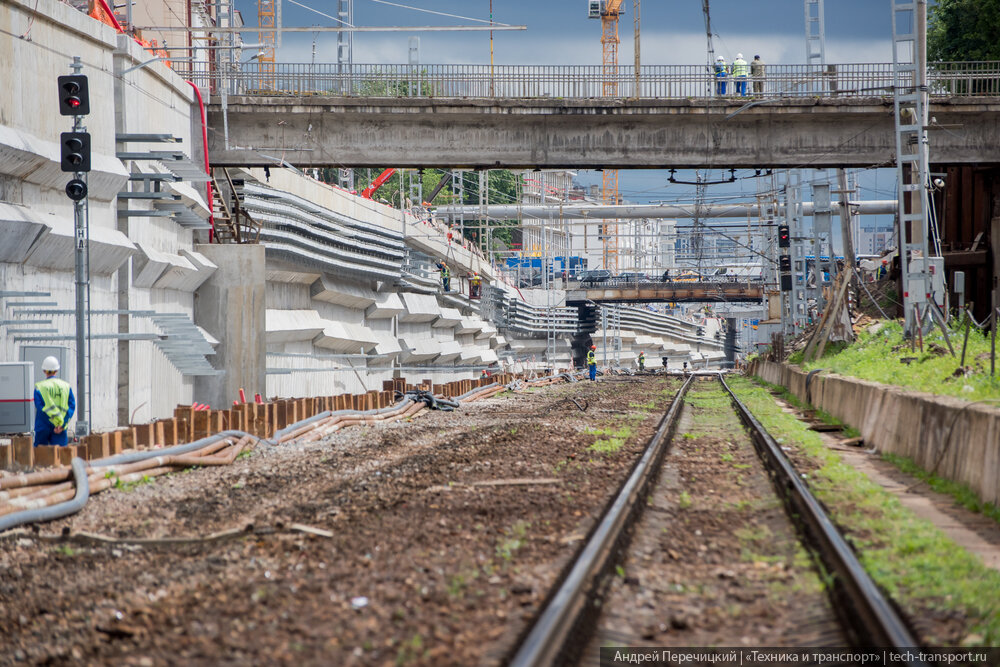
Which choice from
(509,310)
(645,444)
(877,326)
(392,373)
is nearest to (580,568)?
(645,444)

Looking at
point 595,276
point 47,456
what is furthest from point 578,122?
point 595,276

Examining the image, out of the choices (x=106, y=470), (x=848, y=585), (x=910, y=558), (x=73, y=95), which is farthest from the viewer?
(x=73, y=95)

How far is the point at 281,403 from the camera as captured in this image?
18156 millimetres

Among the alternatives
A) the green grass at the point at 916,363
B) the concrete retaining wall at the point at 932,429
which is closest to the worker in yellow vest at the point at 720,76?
the green grass at the point at 916,363

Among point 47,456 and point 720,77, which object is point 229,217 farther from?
point 47,456

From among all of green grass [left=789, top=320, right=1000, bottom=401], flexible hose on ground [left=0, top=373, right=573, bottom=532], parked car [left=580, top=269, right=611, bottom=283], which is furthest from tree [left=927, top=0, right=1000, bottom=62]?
parked car [left=580, top=269, right=611, bottom=283]

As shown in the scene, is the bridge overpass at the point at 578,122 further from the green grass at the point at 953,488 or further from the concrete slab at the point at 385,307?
the green grass at the point at 953,488

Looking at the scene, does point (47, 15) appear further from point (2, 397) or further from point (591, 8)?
point (591, 8)

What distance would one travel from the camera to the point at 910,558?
7.57 m

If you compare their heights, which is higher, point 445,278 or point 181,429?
point 445,278

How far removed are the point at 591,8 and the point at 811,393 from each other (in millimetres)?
109962

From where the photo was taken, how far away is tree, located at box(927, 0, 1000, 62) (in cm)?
4462

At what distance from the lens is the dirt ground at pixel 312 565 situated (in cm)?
562

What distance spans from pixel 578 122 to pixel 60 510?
79.7 feet
